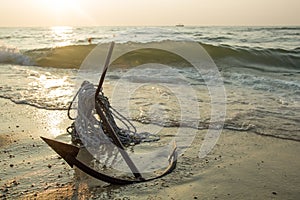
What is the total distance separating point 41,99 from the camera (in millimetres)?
6555

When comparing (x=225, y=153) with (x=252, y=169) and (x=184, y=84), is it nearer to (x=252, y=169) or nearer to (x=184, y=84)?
(x=252, y=169)

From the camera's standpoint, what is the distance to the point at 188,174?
10.6 ft

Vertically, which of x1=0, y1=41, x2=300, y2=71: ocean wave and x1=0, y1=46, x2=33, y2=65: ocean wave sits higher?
x1=0, y1=41, x2=300, y2=71: ocean wave

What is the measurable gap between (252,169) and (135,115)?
98.6 inches

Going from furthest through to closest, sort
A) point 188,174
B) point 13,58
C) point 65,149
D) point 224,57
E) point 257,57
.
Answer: point 13,58 → point 224,57 → point 257,57 → point 188,174 → point 65,149

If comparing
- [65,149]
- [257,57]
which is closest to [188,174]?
[65,149]

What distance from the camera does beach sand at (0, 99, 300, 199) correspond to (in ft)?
9.14

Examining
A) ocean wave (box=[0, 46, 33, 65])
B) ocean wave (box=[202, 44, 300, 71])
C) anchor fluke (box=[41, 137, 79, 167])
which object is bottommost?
ocean wave (box=[0, 46, 33, 65])

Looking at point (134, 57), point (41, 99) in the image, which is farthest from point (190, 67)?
point (41, 99)

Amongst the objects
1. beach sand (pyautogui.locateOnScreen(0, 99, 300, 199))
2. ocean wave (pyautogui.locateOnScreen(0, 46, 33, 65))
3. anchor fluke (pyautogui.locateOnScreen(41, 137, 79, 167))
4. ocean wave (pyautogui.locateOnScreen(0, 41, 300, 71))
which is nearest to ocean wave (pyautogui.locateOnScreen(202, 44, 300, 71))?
ocean wave (pyautogui.locateOnScreen(0, 41, 300, 71))

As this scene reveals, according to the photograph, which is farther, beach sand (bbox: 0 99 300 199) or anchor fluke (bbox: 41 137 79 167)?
beach sand (bbox: 0 99 300 199)

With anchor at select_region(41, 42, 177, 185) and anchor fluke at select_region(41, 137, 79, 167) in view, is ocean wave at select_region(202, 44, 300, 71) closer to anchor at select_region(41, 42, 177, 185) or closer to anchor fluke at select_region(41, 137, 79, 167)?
anchor at select_region(41, 42, 177, 185)

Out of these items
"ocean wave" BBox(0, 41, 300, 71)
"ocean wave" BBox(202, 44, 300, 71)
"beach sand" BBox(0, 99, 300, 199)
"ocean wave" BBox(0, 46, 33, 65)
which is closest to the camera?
"beach sand" BBox(0, 99, 300, 199)

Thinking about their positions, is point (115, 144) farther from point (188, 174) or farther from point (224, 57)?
point (224, 57)
